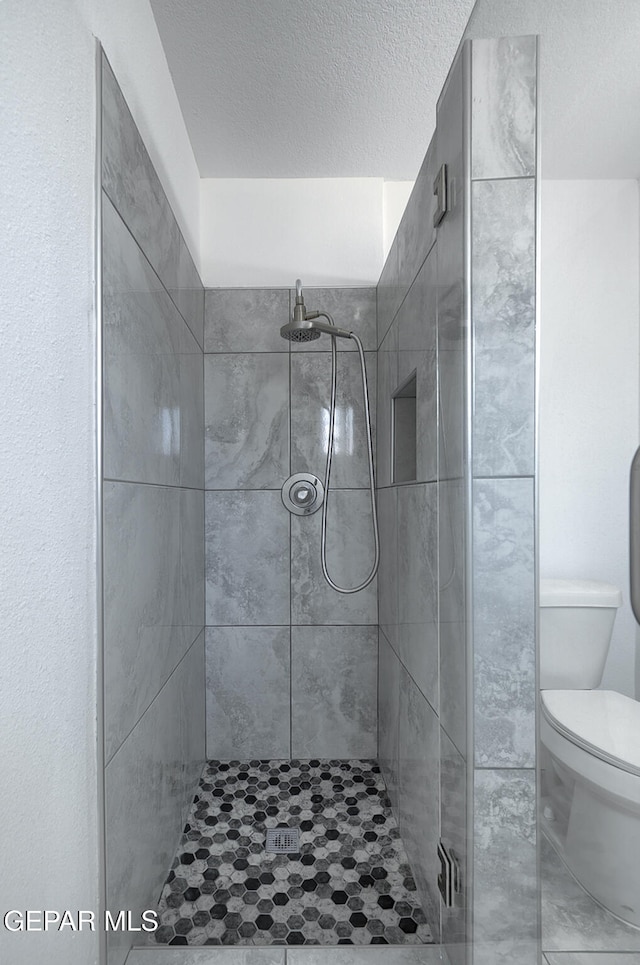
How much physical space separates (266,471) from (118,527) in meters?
1.22

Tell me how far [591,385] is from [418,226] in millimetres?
722

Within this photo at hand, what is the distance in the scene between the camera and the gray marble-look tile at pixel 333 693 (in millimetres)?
2406

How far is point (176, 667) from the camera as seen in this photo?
5.86 feet

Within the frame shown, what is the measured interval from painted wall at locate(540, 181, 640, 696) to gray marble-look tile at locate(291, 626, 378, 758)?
1.41 meters

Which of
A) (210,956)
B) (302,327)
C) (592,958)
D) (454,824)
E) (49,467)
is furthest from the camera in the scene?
(302,327)

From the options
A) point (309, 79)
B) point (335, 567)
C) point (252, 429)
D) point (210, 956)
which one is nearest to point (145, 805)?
point (210, 956)

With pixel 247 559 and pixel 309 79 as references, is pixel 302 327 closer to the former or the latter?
pixel 309 79

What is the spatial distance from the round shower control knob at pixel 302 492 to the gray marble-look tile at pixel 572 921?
57.9 inches

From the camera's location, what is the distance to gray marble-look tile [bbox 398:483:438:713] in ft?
4.58

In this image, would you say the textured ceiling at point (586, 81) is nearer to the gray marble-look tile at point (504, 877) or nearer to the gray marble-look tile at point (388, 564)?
the gray marble-look tile at point (388, 564)

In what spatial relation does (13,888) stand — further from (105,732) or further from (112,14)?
(112,14)

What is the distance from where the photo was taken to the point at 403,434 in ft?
6.70

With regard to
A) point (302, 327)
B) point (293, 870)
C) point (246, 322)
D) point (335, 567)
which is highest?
point (246, 322)

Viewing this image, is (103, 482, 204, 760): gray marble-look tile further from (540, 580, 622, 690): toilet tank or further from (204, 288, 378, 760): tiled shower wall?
(540, 580, 622, 690): toilet tank
